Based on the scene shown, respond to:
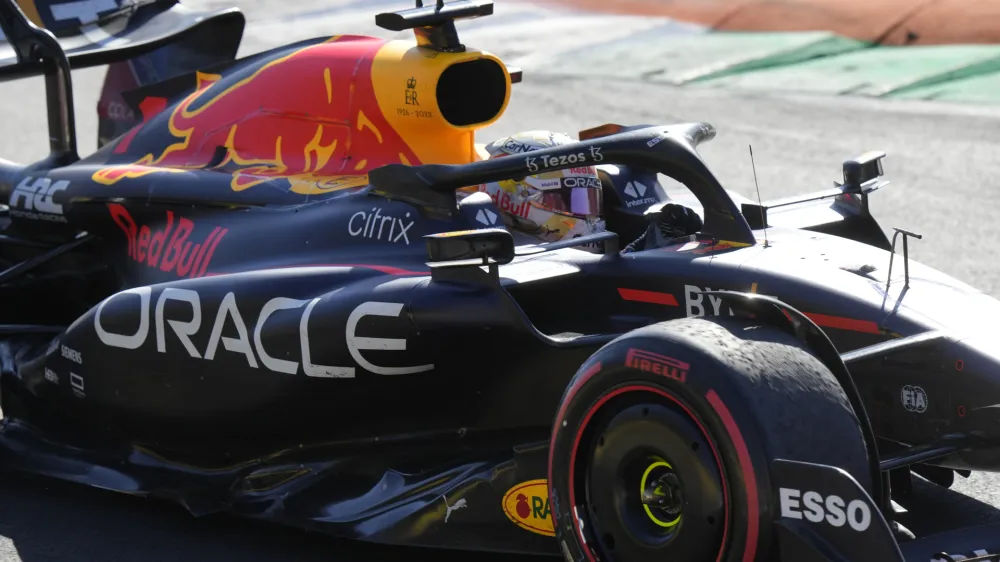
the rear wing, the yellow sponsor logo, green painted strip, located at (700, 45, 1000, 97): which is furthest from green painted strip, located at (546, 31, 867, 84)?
the yellow sponsor logo

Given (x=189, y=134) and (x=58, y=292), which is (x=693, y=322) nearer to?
(x=189, y=134)

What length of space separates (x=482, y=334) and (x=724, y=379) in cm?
112

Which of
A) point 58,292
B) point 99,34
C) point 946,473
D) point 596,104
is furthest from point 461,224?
point 596,104

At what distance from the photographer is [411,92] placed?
550cm

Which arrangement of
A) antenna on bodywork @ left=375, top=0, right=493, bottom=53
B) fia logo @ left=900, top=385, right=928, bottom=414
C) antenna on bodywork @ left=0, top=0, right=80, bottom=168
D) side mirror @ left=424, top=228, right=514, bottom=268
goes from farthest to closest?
antenna on bodywork @ left=0, top=0, right=80, bottom=168 → antenna on bodywork @ left=375, top=0, right=493, bottom=53 → side mirror @ left=424, top=228, right=514, bottom=268 → fia logo @ left=900, top=385, right=928, bottom=414

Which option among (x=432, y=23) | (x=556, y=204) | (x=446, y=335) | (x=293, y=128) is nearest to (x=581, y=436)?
(x=446, y=335)

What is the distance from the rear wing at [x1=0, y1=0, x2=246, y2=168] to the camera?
259 inches

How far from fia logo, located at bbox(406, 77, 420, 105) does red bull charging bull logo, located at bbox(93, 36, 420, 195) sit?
157mm

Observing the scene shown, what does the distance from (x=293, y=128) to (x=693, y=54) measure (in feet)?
31.8

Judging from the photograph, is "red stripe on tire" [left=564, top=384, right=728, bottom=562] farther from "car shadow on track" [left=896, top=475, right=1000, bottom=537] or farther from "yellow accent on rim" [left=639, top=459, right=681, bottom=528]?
"car shadow on track" [left=896, top=475, right=1000, bottom=537]

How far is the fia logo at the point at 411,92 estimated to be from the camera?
5.49m

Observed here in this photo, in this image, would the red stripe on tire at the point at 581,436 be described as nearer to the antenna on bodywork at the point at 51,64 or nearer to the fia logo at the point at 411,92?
the fia logo at the point at 411,92

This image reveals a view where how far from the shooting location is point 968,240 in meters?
8.52

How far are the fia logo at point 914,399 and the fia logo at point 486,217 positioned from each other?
1.58 metres
